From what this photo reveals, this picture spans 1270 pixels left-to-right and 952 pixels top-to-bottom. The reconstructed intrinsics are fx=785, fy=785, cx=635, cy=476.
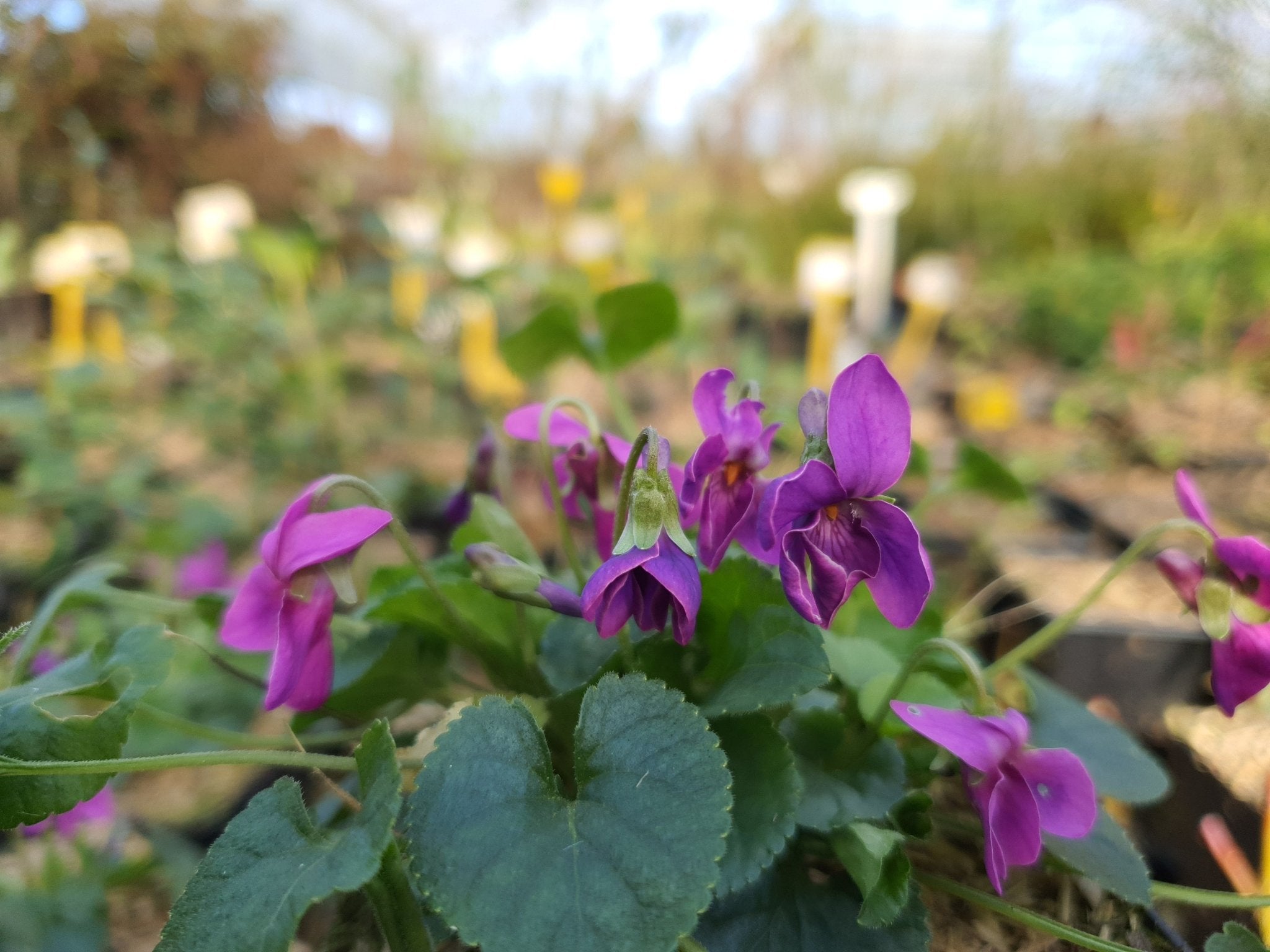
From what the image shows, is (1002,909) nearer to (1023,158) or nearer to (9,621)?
(9,621)

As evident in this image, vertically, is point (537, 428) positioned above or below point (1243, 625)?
above

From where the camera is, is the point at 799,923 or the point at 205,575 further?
the point at 205,575

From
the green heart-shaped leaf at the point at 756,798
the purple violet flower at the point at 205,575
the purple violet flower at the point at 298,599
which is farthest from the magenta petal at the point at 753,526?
the purple violet flower at the point at 205,575

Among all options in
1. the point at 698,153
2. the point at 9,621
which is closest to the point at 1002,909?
the point at 9,621

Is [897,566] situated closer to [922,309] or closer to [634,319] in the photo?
[634,319]

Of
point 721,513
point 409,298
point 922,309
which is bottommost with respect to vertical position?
point 922,309

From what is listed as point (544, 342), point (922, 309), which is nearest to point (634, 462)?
point (544, 342)

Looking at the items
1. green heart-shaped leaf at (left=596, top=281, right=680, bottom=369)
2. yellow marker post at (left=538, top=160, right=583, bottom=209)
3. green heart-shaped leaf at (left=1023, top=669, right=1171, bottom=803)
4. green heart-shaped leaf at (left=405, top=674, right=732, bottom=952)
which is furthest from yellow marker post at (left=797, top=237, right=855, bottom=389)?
green heart-shaped leaf at (left=405, top=674, right=732, bottom=952)
